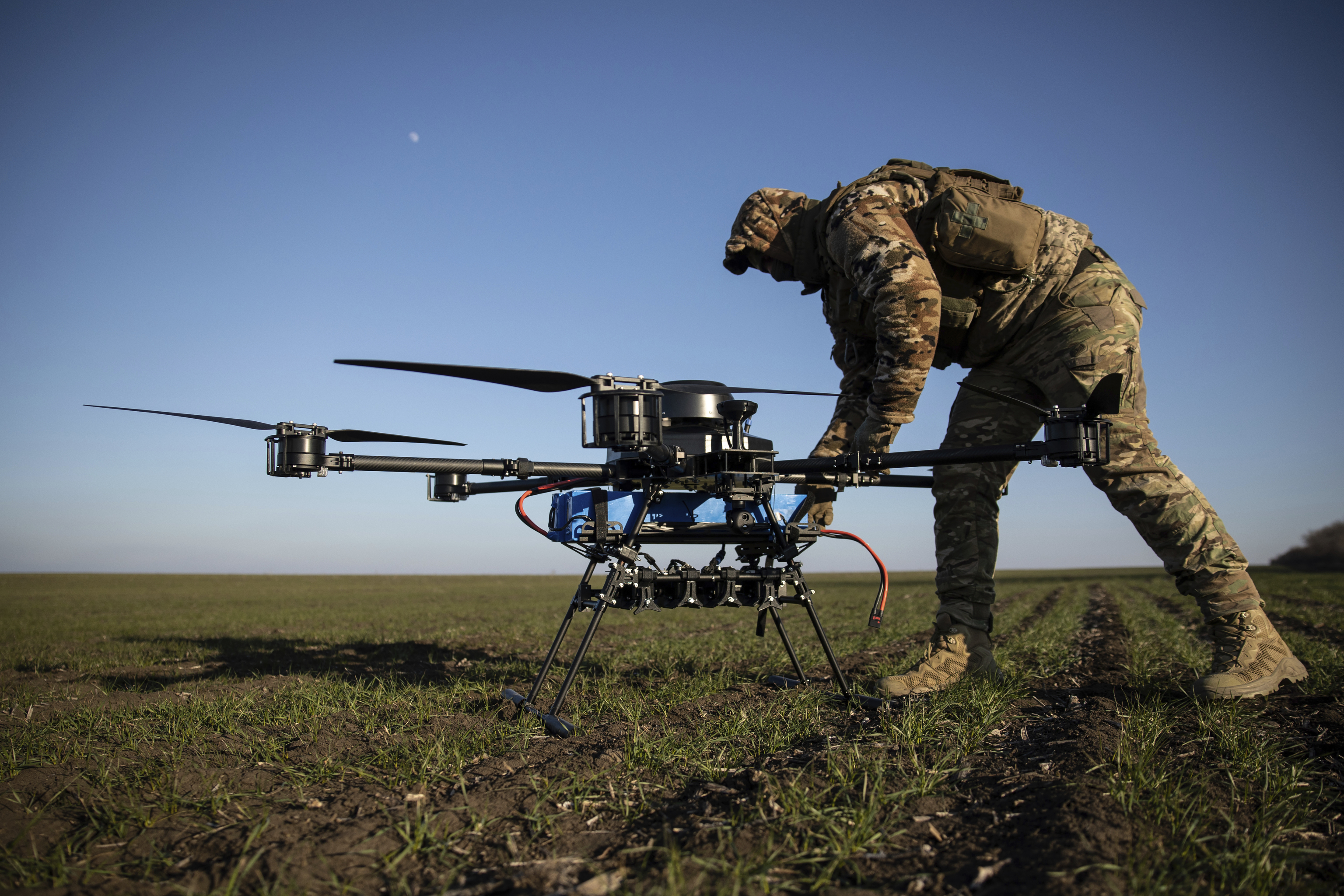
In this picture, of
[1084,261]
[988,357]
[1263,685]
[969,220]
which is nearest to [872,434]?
[988,357]

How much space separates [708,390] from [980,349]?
6.68ft

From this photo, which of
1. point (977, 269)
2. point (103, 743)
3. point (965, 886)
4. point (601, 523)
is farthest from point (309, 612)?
point (965, 886)

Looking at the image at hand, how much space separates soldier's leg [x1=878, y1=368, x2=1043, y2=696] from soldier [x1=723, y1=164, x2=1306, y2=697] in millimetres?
11

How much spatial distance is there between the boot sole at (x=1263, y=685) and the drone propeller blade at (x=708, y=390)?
8.65ft

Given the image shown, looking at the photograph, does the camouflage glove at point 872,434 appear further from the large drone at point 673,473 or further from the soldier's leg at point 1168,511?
the soldier's leg at point 1168,511

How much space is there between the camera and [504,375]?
3.55 m

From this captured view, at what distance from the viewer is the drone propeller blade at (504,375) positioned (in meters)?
3.43

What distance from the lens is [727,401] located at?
158 inches

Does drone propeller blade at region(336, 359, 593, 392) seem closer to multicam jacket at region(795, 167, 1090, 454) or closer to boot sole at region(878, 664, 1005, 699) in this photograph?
multicam jacket at region(795, 167, 1090, 454)

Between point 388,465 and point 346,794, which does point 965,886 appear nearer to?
point 346,794

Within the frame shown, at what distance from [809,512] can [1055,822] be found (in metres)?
2.55

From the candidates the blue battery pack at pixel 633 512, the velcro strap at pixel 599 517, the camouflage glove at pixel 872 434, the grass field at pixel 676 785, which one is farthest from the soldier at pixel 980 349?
the velcro strap at pixel 599 517

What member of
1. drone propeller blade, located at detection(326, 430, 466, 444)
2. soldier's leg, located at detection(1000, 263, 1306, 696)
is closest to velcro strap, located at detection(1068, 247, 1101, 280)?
soldier's leg, located at detection(1000, 263, 1306, 696)

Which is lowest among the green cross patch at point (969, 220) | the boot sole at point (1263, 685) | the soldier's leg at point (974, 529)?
the boot sole at point (1263, 685)
